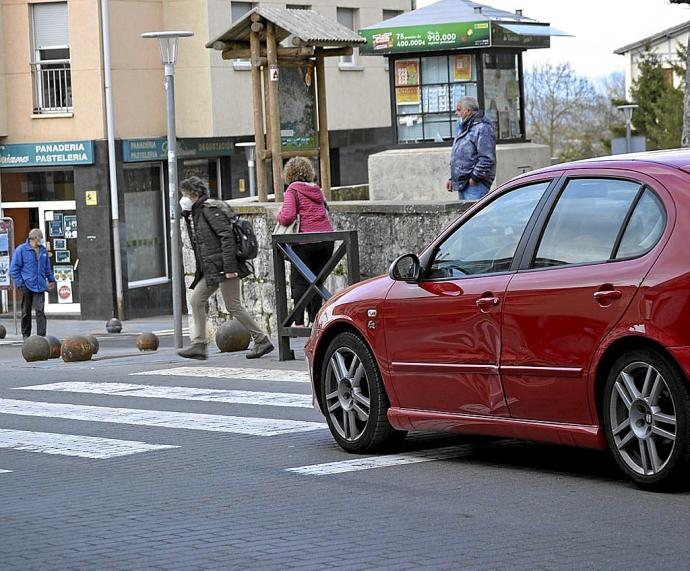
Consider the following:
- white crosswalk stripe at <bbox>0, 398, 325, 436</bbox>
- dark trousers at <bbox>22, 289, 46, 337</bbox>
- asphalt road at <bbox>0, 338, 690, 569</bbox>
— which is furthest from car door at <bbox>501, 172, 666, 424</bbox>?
dark trousers at <bbox>22, 289, 46, 337</bbox>

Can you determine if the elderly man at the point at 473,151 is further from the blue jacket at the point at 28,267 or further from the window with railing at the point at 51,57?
the window with railing at the point at 51,57

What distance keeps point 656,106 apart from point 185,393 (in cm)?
4699

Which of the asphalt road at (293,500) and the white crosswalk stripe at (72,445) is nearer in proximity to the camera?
the asphalt road at (293,500)

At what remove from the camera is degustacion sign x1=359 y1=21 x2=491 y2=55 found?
73.9 feet

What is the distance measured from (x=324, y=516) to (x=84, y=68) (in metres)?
30.8

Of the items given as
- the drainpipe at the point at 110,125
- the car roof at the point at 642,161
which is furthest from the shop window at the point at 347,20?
the car roof at the point at 642,161

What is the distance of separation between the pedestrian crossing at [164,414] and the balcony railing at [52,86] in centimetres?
2299

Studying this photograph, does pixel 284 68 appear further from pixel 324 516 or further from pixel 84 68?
pixel 84 68

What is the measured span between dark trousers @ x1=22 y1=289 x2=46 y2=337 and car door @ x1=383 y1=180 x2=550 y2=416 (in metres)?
19.5

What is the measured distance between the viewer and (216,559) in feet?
20.9

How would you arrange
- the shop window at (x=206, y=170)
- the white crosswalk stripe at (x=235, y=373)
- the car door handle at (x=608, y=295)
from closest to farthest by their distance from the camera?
1. the car door handle at (x=608, y=295)
2. the white crosswalk stripe at (x=235, y=373)
3. the shop window at (x=206, y=170)

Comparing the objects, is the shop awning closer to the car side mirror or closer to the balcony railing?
the car side mirror

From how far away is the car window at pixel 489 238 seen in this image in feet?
27.1

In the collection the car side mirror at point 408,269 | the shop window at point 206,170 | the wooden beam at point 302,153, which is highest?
the shop window at point 206,170
